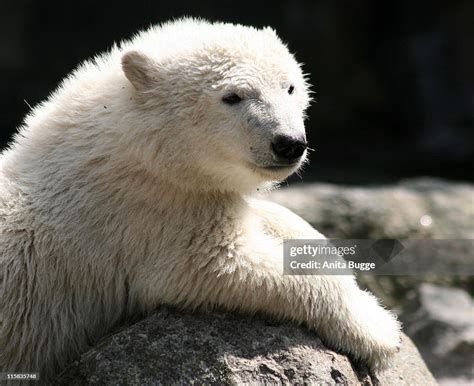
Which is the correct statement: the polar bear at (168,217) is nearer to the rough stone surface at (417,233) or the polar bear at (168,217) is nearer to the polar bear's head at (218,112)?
the polar bear's head at (218,112)

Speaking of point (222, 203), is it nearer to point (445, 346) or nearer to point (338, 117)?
point (445, 346)

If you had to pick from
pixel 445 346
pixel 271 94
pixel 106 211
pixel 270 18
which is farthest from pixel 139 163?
pixel 270 18

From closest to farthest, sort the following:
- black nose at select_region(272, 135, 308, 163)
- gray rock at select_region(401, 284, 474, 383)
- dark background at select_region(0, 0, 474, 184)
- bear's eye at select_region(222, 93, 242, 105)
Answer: black nose at select_region(272, 135, 308, 163), bear's eye at select_region(222, 93, 242, 105), gray rock at select_region(401, 284, 474, 383), dark background at select_region(0, 0, 474, 184)

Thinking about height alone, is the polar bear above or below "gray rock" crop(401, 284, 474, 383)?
below

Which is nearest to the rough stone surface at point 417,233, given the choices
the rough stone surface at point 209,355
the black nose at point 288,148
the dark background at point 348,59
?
the rough stone surface at point 209,355

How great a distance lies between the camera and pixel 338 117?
17.2 metres

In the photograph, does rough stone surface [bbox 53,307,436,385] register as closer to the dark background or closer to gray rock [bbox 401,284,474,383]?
gray rock [bbox 401,284,474,383]

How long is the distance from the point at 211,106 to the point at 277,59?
56 cm

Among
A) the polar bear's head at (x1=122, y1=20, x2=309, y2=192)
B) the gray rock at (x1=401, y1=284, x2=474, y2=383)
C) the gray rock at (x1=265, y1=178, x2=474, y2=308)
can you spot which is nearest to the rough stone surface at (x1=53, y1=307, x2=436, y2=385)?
the polar bear's head at (x1=122, y1=20, x2=309, y2=192)

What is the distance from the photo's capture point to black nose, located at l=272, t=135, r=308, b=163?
4.99m

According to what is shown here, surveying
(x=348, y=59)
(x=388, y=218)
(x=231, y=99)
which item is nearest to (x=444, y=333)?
(x=388, y=218)

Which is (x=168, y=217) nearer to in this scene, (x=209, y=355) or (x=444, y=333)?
(x=209, y=355)

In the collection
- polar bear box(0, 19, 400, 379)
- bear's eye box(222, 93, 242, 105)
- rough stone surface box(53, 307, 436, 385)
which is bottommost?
rough stone surface box(53, 307, 436, 385)

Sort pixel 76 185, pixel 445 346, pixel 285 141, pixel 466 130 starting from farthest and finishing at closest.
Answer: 1. pixel 466 130
2. pixel 445 346
3. pixel 76 185
4. pixel 285 141
